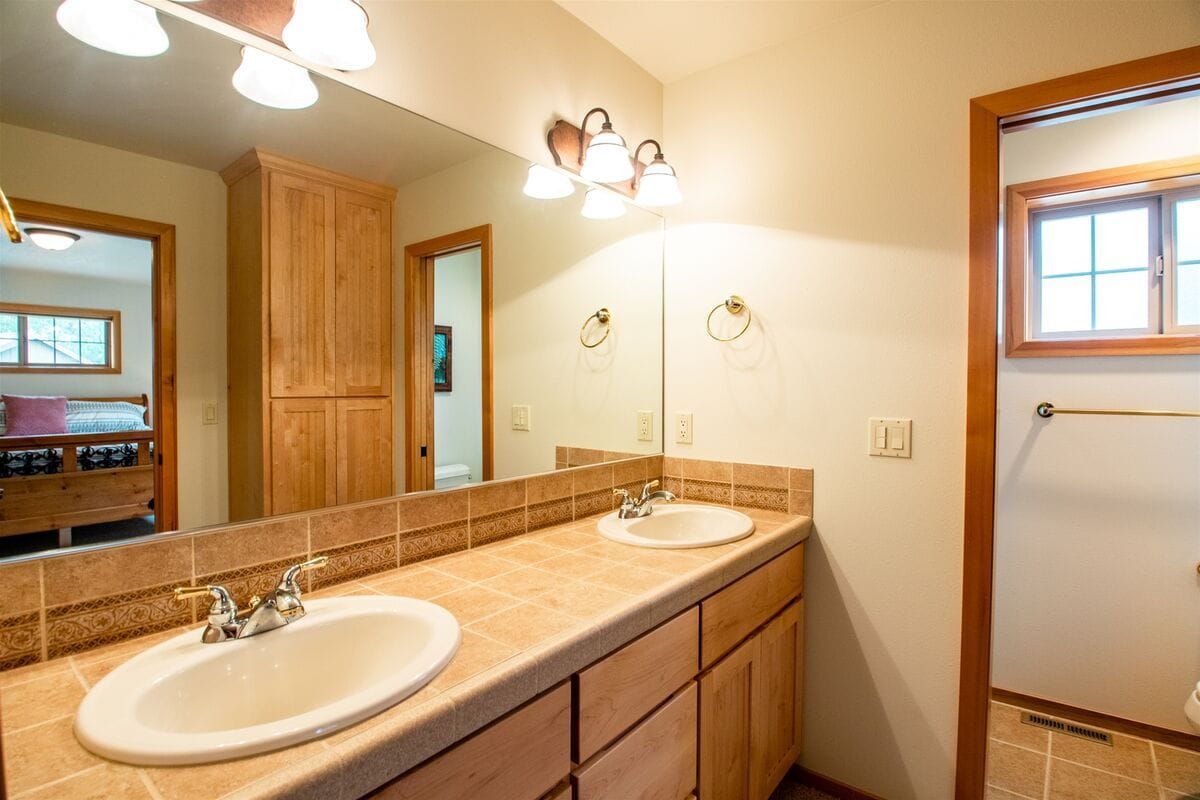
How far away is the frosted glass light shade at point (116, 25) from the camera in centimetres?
89

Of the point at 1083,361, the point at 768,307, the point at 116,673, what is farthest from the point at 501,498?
the point at 1083,361

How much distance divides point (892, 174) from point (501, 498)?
4.78 ft

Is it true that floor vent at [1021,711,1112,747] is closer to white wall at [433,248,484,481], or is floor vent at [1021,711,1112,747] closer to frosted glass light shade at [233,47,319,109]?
white wall at [433,248,484,481]

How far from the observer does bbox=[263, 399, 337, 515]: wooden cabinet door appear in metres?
1.14

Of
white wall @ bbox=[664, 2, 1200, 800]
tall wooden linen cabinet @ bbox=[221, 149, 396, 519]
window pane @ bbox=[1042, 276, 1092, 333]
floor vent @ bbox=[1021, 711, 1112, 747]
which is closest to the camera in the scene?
tall wooden linen cabinet @ bbox=[221, 149, 396, 519]

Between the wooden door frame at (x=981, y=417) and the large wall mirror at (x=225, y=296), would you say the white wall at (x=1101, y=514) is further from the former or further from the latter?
the large wall mirror at (x=225, y=296)

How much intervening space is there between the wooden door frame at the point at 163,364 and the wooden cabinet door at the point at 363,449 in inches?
11.6

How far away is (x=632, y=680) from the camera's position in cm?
112

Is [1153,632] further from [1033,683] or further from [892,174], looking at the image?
[892,174]

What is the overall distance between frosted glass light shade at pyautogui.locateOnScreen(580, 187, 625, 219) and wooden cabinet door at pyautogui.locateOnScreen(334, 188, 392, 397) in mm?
785

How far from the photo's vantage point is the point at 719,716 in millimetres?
1396

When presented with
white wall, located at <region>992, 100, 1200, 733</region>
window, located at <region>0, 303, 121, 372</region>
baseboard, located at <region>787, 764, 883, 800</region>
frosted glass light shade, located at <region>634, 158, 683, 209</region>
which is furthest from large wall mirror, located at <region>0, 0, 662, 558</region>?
white wall, located at <region>992, 100, 1200, 733</region>

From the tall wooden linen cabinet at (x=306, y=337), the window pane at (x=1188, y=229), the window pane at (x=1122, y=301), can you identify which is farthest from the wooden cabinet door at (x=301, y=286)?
the window pane at (x=1188, y=229)

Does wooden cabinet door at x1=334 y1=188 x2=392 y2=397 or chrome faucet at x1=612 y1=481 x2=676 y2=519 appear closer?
wooden cabinet door at x1=334 y1=188 x2=392 y2=397
